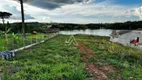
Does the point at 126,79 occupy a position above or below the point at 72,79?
below

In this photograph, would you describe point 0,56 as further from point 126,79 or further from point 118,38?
point 118,38

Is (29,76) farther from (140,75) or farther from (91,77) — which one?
(140,75)

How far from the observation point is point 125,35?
139 ft

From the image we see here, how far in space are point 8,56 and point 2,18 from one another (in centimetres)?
5276

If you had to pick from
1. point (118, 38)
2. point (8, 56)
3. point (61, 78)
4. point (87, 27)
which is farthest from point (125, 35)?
point (87, 27)

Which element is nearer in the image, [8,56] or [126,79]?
[126,79]

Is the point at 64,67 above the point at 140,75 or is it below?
above

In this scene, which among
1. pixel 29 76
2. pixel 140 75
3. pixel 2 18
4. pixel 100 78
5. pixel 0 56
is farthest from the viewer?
pixel 2 18

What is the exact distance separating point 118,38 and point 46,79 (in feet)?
130

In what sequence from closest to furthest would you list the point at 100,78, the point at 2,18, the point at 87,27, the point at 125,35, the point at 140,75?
the point at 100,78 → the point at 140,75 → the point at 125,35 → the point at 2,18 → the point at 87,27

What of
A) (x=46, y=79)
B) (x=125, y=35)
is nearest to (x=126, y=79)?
(x=46, y=79)

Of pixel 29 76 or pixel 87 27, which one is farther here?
pixel 87 27

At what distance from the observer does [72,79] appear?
5.38m

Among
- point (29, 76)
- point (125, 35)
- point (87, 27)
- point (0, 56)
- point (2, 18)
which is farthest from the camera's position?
point (87, 27)
